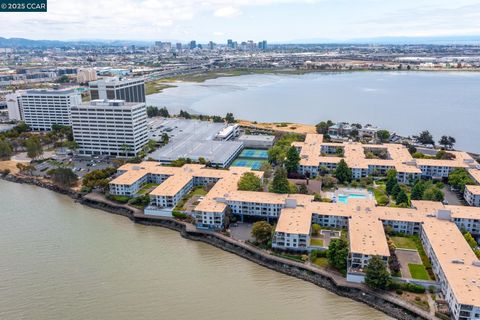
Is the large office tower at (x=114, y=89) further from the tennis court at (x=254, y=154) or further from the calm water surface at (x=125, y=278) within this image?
the calm water surface at (x=125, y=278)

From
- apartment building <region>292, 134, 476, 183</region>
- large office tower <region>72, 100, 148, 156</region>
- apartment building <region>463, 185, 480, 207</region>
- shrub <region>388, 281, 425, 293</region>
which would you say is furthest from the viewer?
large office tower <region>72, 100, 148, 156</region>

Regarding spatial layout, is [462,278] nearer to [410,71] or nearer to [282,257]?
[282,257]

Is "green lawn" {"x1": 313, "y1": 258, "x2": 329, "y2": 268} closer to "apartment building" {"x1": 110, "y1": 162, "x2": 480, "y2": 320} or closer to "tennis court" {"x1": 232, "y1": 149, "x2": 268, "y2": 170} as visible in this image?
"apartment building" {"x1": 110, "y1": 162, "x2": 480, "y2": 320}

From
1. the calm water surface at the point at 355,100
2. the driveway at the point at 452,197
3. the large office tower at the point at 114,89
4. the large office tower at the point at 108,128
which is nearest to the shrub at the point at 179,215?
the large office tower at the point at 108,128

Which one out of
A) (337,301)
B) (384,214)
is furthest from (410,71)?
(337,301)

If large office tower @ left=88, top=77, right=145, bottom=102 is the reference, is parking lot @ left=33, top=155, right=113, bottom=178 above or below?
below

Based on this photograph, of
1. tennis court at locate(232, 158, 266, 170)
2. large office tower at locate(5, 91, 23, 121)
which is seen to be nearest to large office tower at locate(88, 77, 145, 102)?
large office tower at locate(5, 91, 23, 121)

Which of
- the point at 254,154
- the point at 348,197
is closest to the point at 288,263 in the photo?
the point at 348,197

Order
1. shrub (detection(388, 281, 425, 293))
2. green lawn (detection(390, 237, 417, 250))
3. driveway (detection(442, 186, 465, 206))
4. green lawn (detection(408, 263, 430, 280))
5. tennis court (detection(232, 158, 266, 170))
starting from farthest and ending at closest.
→ tennis court (detection(232, 158, 266, 170)) → driveway (detection(442, 186, 465, 206)) → green lawn (detection(390, 237, 417, 250)) → green lawn (detection(408, 263, 430, 280)) → shrub (detection(388, 281, 425, 293))
